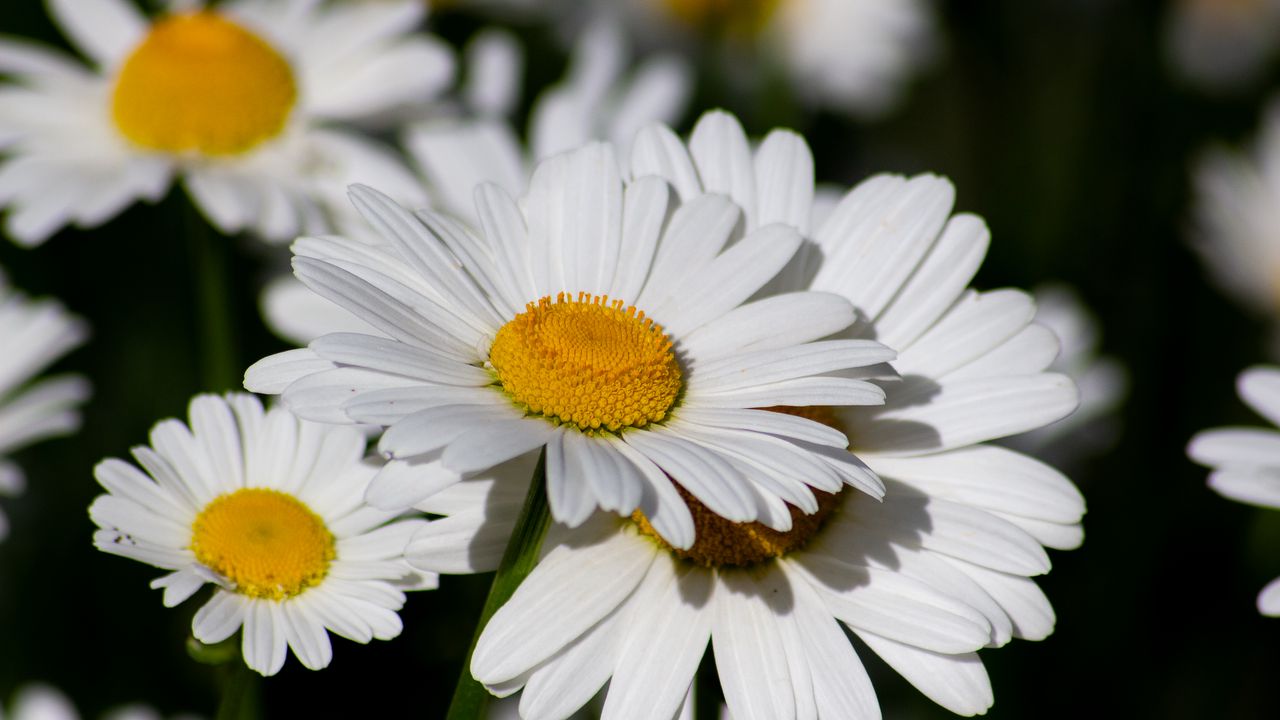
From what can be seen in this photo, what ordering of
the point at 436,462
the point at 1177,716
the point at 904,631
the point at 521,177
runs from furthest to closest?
the point at 1177,716
the point at 521,177
the point at 904,631
the point at 436,462

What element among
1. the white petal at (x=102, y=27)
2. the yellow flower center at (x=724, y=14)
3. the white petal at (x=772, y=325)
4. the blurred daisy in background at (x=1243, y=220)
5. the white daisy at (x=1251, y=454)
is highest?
the blurred daisy in background at (x=1243, y=220)

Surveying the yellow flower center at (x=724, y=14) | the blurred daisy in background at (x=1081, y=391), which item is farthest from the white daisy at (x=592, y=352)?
the yellow flower center at (x=724, y=14)

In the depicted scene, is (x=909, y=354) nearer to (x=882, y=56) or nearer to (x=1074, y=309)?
(x=1074, y=309)

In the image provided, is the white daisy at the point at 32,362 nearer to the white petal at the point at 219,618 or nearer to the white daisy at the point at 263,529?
the white daisy at the point at 263,529

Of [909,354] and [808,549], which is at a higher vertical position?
[909,354]

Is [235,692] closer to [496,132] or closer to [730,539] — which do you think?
[730,539]

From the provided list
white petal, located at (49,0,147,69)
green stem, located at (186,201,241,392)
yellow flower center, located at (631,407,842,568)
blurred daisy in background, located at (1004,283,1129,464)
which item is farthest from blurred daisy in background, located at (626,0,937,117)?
yellow flower center, located at (631,407,842,568)

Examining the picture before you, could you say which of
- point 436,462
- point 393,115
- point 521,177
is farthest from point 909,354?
point 393,115
